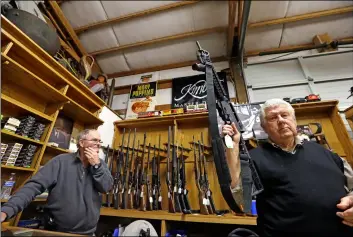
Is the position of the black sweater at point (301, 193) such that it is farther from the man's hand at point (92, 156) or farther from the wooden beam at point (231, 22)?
the wooden beam at point (231, 22)

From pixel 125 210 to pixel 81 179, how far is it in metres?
0.83

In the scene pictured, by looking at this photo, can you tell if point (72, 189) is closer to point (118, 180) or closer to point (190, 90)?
point (118, 180)

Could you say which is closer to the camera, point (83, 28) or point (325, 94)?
point (325, 94)

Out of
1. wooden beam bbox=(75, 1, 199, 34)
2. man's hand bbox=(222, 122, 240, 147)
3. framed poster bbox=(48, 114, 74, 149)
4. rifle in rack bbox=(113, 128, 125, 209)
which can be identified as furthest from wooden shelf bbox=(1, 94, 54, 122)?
wooden beam bbox=(75, 1, 199, 34)

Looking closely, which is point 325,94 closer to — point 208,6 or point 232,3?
point 232,3

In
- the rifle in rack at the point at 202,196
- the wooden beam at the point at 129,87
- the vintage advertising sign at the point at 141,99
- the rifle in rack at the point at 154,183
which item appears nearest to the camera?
the rifle in rack at the point at 202,196

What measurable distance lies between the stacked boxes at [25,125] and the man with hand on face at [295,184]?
5.99 ft

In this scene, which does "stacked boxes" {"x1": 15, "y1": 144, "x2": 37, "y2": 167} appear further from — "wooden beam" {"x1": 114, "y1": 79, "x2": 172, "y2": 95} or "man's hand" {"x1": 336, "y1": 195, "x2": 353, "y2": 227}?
"man's hand" {"x1": 336, "y1": 195, "x2": 353, "y2": 227}

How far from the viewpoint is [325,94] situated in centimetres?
261

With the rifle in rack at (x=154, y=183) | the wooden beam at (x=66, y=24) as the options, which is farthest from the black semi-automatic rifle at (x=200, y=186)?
the wooden beam at (x=66, y=24)

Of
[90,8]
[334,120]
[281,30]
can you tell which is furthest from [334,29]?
[90,8]

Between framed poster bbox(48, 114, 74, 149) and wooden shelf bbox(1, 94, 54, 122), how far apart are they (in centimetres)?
26

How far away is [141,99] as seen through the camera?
339cm

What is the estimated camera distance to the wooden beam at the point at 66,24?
8.97 feet
